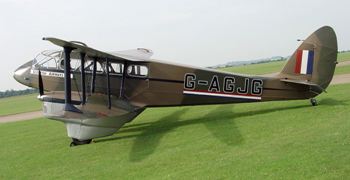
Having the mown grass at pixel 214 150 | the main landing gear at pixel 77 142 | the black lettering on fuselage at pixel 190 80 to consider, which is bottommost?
the main landing gear at pixel 77 142

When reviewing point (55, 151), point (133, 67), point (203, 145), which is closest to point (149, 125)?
point (133, 67)

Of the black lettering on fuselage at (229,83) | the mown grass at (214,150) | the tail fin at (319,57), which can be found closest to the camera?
the mown grass at (214,150)

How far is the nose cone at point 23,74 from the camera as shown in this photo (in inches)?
514

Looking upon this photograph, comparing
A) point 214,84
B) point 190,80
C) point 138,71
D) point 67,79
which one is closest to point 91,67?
point 138,71

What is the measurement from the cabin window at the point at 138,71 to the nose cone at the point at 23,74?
12.6 ft

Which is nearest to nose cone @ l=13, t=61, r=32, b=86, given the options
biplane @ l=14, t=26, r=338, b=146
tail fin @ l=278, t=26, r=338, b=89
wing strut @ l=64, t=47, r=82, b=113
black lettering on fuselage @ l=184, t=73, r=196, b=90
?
biplane @ l=14, t=26, r=338, b=146

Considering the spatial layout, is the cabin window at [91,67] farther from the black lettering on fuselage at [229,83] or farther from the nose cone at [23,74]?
the black lettering on fuselage at [229,83]

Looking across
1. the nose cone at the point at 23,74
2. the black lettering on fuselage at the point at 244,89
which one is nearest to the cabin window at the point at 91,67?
the nose cone at the point at 23,74

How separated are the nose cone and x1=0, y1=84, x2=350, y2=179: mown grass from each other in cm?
220

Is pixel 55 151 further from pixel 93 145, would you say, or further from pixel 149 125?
pixel 149 125

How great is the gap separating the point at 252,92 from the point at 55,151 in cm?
648

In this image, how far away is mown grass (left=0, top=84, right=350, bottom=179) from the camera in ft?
20.7

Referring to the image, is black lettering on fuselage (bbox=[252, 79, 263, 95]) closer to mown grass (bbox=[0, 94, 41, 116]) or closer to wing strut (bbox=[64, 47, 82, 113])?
wing strut (bbox=[64, 47, 82, 113])

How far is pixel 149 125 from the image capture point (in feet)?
45.7
